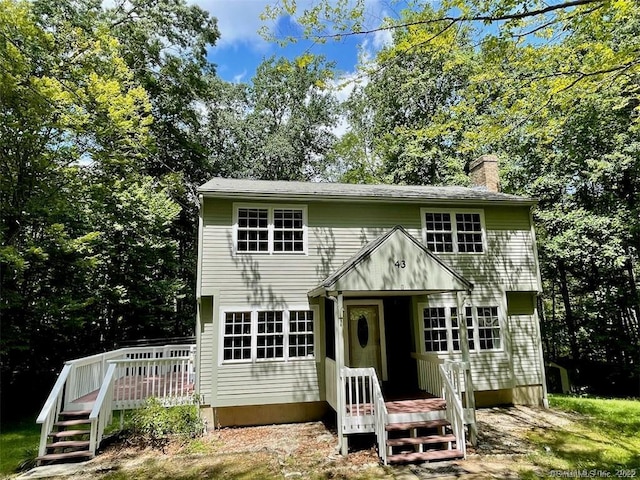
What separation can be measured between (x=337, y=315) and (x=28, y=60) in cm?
1233

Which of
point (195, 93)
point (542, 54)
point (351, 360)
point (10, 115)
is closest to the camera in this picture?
point (542, 54)

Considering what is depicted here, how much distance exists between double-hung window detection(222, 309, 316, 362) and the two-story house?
0.03 m

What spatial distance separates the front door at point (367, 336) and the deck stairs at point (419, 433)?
1849mm

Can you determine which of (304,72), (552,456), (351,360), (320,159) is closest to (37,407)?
(351,360)

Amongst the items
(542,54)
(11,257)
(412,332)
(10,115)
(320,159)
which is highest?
(320,159)

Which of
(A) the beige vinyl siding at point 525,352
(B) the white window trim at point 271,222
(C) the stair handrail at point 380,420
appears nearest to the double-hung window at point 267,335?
(B) the white window trim at point 271,222

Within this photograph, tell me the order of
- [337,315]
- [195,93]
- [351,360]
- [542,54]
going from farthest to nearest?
[195,93]
[351,360]
[337,315]
[542,54]

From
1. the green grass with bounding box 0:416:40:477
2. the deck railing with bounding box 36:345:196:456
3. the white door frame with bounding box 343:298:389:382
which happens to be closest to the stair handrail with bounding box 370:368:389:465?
the white door frame with bounding box 343:298:389:382

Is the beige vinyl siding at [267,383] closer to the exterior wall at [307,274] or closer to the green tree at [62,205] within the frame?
the exterior wall at [307,274]

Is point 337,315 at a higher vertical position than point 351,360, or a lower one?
higher

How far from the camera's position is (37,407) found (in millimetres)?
11328

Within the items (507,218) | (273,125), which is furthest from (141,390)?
(273,125)

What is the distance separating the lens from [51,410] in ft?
22.8

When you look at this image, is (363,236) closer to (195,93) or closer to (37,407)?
(37,407)
